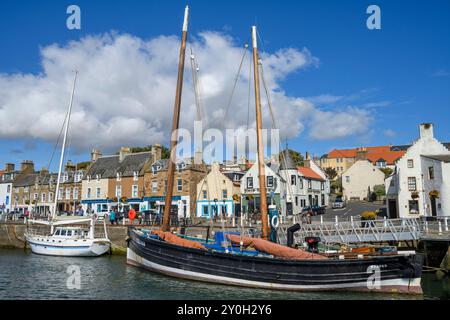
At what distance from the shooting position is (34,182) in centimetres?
6962

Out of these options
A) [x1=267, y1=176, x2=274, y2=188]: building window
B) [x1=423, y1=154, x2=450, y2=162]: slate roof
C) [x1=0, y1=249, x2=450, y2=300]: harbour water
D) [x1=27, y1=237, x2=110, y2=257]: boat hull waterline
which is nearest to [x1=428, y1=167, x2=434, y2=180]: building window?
[x1=423, y1=154, x2=450, y2=162]: slate roof

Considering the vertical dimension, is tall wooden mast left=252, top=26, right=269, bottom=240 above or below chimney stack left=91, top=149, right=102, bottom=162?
below

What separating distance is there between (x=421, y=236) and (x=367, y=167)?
54211 mm

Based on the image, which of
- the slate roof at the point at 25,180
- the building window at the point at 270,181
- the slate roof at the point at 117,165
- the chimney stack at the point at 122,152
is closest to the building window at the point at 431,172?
the building window at the point at 270,181

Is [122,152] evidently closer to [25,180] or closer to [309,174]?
[25,180]

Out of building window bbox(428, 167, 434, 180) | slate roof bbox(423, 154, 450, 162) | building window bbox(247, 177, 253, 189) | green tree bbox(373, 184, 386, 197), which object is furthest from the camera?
green tree bbox(373, 184, 386, 197)

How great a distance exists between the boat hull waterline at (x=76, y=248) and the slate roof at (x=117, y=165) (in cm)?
2543

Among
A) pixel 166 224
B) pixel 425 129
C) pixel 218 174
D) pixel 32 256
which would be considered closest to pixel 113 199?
pixel 218 174

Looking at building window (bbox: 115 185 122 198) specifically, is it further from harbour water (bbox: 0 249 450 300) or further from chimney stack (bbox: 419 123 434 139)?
chimney stack (bbox: 419 123 434 139)

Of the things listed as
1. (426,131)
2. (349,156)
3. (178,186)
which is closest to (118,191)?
(178,186)

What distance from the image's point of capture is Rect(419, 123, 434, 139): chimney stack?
44594 mm

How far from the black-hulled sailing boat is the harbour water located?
0.48 meters
